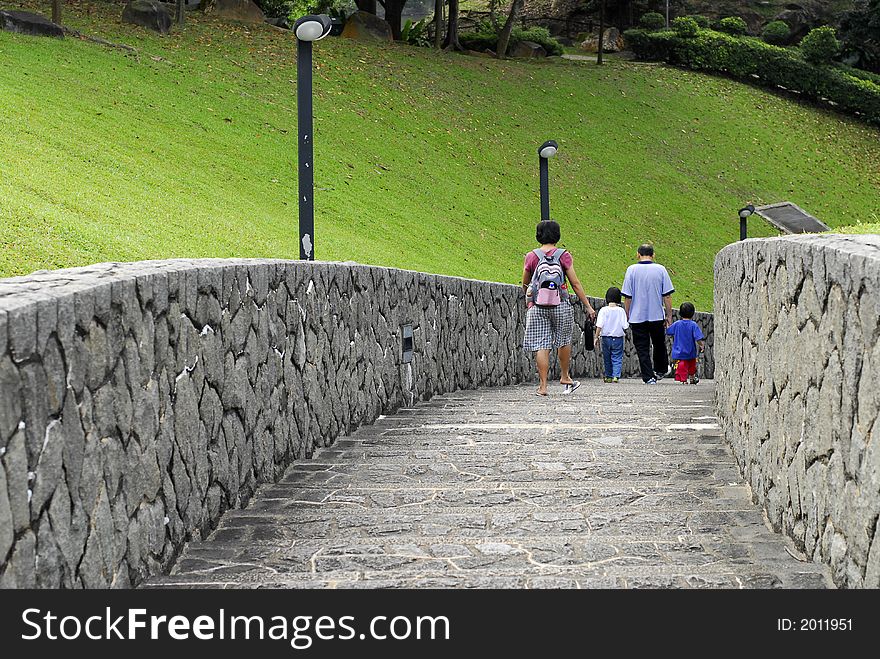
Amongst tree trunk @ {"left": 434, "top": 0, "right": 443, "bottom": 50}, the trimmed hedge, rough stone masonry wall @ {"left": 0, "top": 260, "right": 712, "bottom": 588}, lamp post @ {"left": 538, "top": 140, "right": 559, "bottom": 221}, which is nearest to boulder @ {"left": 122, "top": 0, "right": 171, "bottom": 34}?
tree trunk @ {"left": 434, "top": 0, "right": 443, "bottom": 50}

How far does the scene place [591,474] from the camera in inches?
244

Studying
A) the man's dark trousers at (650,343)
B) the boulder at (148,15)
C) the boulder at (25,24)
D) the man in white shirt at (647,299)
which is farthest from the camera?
the boulder at (148,15)

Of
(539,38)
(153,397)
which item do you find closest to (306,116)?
(153,397)

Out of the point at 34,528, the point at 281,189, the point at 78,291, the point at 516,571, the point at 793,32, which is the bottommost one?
the point at 516,571

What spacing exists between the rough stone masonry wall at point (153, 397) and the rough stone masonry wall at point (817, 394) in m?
2.45

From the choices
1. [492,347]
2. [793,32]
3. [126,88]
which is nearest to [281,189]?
[126,88]

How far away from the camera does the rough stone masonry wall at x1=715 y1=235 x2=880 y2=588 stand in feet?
11.1

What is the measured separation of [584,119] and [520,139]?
3.77 m

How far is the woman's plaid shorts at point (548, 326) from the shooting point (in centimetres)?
1036

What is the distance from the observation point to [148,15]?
1202 inches

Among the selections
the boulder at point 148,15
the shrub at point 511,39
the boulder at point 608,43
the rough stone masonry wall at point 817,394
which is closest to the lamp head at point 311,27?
the rough stone masonry wall at point 817,394

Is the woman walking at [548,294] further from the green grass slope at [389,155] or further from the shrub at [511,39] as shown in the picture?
the shrub at [511,39]

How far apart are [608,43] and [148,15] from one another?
69.7 feet
